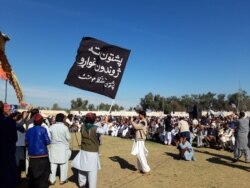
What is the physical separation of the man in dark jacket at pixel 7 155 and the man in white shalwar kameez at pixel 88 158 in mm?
1896

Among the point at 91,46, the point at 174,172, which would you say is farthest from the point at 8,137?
the point at 174,172

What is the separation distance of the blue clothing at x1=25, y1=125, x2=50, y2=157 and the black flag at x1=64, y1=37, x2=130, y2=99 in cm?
232

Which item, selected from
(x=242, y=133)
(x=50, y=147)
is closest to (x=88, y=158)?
(x=50, y=147)

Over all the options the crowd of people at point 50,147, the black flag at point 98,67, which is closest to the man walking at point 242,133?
the crowd of people at point 50,147

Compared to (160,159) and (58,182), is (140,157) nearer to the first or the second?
(58,182)

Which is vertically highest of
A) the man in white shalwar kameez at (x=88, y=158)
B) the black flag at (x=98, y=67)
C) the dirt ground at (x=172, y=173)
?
the black flag at (x=98, y=67)

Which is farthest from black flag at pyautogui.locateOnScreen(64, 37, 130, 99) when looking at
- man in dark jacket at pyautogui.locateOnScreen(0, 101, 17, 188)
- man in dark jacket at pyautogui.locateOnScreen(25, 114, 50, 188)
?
man in dark jacket at pyautogui.locateOnScreen(0, 101, 17, 188)

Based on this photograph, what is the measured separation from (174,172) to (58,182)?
3924 millimetres

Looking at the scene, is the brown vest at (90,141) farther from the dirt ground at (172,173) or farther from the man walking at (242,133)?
the man walking at (242,133)

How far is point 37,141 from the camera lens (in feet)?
24.9

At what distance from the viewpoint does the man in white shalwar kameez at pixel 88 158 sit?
285 inches

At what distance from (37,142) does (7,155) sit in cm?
208

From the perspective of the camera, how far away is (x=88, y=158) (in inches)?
287

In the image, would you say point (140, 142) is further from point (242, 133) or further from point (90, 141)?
point (242, 133)
